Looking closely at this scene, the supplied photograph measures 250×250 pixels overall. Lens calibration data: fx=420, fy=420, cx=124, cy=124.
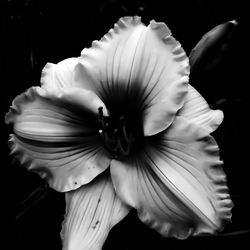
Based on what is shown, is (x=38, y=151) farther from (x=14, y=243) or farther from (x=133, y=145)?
(x=14, y=243)

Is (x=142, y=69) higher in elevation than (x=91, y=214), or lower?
higher

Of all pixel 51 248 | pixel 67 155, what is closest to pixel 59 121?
pixel 67 155

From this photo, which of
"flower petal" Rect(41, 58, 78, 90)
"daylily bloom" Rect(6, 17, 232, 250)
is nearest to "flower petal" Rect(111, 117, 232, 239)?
"daylily bloom" Rect(6, 17, 232, 250)

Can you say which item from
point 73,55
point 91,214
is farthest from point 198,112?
point 73,55

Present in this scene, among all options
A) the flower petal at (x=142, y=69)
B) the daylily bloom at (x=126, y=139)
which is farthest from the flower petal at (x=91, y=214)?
the flower petal at (x=142, y=69)

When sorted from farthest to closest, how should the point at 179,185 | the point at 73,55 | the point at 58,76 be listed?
the point at 73,55, the point at 58,76, the point at 179,185

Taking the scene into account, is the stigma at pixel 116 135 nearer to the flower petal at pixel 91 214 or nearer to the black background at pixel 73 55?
the flower petal at pixel 91 214

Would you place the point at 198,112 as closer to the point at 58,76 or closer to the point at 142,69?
the point at 142,69
